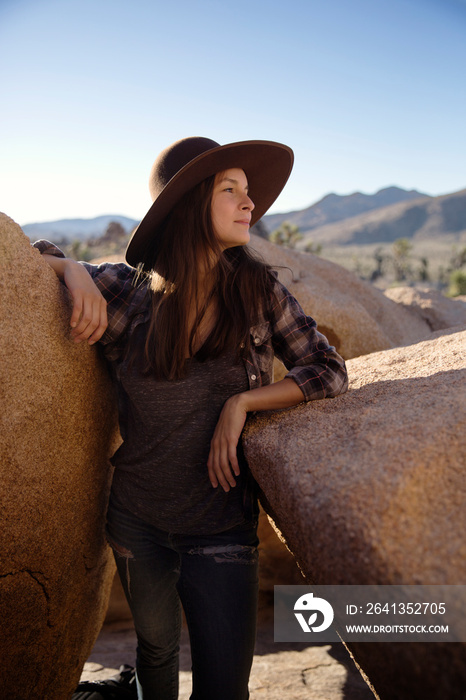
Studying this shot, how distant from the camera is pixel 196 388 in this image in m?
1.84

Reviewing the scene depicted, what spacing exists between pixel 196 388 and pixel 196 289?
0.38 metres

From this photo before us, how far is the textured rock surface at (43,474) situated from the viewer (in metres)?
1.76

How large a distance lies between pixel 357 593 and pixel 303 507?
24 cm

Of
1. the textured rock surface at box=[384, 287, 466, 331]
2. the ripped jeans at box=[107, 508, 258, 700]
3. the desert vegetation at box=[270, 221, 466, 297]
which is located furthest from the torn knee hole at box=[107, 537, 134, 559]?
the desert vegetation at box=[270, 221, 466, 297]

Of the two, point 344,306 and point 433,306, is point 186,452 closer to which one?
point 344,306

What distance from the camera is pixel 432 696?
1.05m

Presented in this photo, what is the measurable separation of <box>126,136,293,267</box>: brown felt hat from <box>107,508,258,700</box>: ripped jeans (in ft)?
3.65

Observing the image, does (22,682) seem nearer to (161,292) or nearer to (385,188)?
(161,292)

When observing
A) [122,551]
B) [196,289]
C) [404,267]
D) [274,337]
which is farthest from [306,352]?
[404,267]

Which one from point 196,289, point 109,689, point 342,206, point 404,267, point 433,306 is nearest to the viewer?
point 196,289

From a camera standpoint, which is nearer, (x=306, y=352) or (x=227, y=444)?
(x=227, y=444)

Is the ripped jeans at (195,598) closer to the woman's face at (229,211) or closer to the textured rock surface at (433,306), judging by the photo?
the woman's face at (229,211)

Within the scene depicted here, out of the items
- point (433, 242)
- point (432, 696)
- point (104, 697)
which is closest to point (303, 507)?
point (432, 696)

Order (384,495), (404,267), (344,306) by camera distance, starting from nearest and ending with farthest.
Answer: (384,495) → (344,306) → (404,267)
